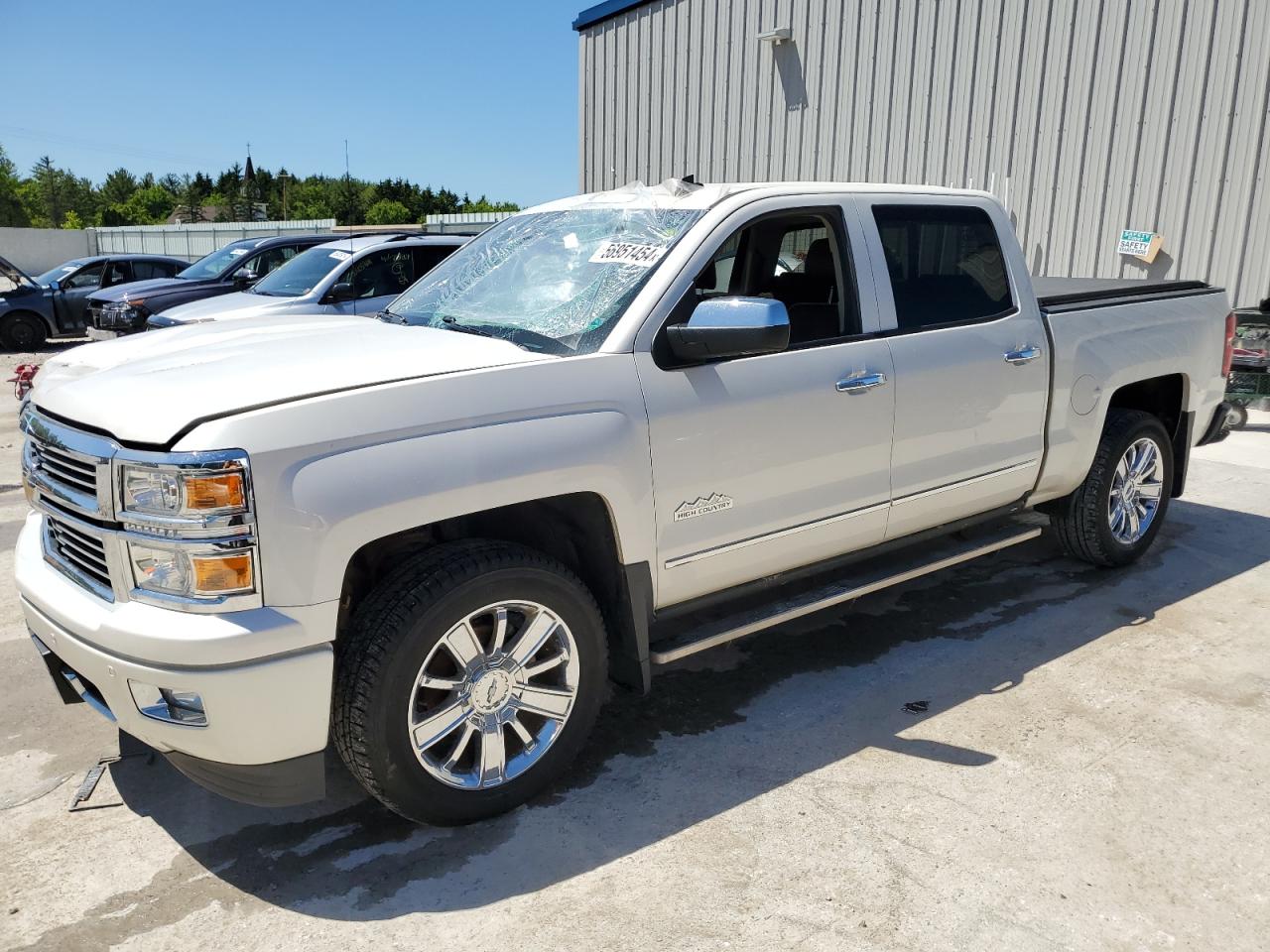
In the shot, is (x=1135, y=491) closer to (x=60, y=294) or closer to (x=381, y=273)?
(x=381, y=273)

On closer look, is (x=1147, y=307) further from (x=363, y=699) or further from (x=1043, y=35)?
(x=1043, y=35)

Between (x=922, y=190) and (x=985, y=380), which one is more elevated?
(x=922, y=190)

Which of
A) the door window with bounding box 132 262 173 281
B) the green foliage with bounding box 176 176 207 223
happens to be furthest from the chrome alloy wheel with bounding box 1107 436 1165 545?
the green foliage with bounding box 176 176 207 223

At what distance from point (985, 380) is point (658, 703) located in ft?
6.26

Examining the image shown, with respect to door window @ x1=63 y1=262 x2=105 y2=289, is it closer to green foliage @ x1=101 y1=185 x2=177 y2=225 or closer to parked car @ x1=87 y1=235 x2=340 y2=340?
parked car @ x1=87 y1=235 x2=340 y2=340

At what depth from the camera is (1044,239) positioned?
11500 millimetres

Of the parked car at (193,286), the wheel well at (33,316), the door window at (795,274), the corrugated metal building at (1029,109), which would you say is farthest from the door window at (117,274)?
the door window at (795,274)

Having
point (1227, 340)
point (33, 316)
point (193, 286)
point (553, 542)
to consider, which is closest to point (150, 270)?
point (33, 316)

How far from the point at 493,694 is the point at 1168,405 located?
434cm

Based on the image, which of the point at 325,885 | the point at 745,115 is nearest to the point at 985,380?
the point at 325,885

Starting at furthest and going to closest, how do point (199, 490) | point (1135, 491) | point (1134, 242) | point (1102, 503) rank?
point (1134, 242) → point (1135, 491) → point (1102, 503) → point (199, 490)

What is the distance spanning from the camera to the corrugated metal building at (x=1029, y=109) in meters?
9.95

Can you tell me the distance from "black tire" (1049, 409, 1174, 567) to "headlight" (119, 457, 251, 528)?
161 inches

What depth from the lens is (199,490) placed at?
8.09 ft
